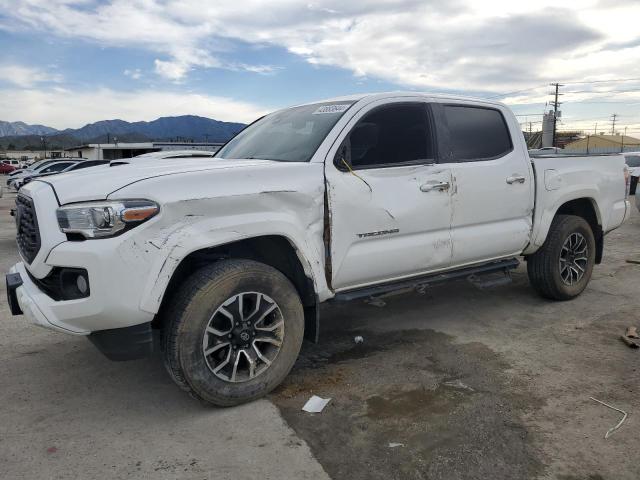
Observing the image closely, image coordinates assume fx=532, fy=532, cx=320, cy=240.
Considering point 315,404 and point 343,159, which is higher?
point 343,159

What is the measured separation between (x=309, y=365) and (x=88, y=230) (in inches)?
74.5

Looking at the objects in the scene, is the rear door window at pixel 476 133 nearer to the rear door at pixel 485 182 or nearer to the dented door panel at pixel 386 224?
the rear door at pixel 485 182

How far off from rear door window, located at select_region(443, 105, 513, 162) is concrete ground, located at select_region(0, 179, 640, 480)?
1.52 m

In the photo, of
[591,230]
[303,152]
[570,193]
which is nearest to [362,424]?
[303,152]

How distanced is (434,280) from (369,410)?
1.34 m

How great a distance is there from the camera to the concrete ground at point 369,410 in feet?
8.73

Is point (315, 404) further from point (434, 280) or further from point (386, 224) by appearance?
point (434, 280)

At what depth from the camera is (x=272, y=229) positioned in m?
3.19

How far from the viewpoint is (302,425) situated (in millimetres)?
3051

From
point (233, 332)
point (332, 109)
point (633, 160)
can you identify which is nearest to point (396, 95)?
point (332, 109)

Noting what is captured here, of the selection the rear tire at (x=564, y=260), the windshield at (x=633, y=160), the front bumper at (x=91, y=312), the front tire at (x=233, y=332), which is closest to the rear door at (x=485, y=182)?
the rear tire at (x=564, y=260)

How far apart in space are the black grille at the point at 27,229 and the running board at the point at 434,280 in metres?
1.89

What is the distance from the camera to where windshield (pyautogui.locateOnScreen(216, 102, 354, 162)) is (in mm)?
3744

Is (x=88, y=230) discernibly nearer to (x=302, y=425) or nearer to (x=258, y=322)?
(x=258, y=322)
